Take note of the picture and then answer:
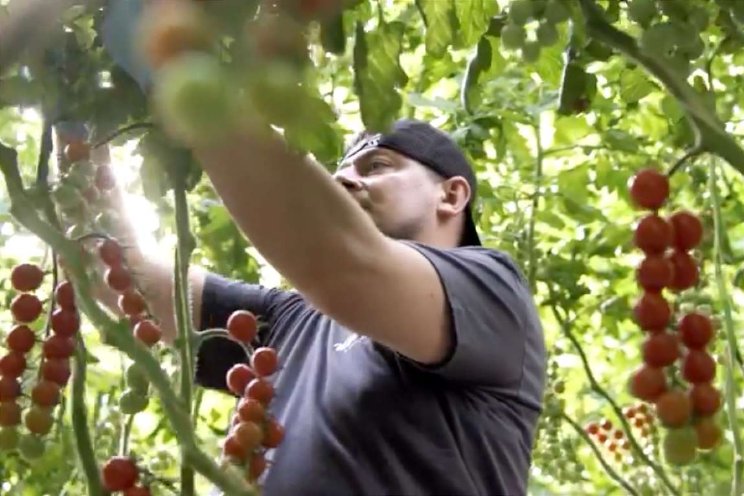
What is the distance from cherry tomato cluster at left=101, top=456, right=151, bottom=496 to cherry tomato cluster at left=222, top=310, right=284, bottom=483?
0.21 ft

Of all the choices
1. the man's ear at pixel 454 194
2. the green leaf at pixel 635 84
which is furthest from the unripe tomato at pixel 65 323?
the man's ear at pixel 454 194

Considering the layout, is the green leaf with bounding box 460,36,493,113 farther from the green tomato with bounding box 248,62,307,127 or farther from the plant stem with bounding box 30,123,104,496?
the green tomato with bounding box 248,62,307,127

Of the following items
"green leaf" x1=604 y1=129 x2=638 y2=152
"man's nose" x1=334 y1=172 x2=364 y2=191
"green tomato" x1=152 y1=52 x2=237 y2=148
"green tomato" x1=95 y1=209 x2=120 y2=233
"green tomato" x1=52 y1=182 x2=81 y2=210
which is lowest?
"man's nose" x1=334 y1=172 x2=364 y2=191

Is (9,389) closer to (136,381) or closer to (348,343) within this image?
(136,381)

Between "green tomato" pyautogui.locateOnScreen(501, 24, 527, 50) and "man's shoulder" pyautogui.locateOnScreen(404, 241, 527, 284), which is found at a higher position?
"green tomato" pyautogui.locateOnScreen(501, 24, 527, 50)

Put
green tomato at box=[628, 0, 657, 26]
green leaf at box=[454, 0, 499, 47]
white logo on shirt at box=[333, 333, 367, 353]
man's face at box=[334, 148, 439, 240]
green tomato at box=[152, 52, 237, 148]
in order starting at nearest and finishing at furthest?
green tomato at box=[152, 52, 237, 148] < green tomato at box=[628, 0, 657, 26] < green leaf at box=[454, 0, 499, 47] < white logo on shirt at box=[333, 333, 367, 353] < man's face at box=[334, 148, 439, 240]

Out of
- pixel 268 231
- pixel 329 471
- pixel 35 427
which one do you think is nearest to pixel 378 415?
pixel 329 471

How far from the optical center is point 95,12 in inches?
21.8

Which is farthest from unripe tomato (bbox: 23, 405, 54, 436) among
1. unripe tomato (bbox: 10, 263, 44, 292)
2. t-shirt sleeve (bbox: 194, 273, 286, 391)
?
t-shirt sleeve (bbox: 194, 273, 286, 391)

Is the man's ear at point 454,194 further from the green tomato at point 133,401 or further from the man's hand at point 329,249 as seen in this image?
the green tomato at point 133,401

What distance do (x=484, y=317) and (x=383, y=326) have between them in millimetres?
153

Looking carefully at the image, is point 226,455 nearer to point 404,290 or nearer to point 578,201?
point 404,290

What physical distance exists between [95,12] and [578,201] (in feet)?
3.58

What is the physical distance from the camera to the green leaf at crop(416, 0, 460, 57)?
0.64 meters
